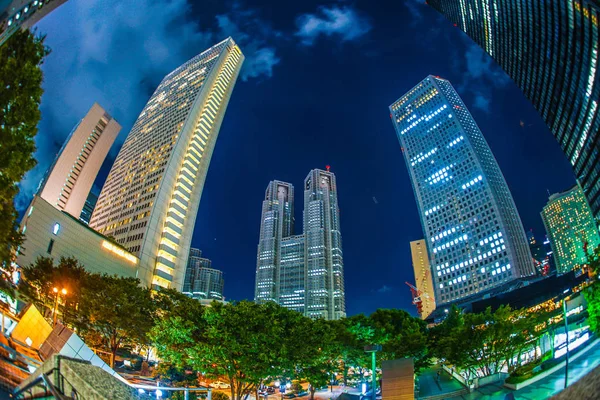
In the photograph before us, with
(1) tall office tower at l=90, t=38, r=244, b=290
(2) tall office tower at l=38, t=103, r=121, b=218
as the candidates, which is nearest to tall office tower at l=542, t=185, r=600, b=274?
(1) tall office tower at l=90, t=38, r=244, b=290

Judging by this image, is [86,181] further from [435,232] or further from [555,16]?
[555,16]

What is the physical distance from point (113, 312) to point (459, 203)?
12862 cm

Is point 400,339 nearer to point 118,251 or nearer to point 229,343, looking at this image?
point 229,343

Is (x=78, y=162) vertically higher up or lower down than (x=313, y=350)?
higher up

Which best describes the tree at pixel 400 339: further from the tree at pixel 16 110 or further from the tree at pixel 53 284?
the tree at pixel 16 110

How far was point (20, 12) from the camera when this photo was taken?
68.3 ft

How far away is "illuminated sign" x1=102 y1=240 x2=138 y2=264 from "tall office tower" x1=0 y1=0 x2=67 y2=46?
170ft

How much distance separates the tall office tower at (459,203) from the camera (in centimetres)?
11262

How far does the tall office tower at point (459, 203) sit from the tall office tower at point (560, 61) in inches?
1226

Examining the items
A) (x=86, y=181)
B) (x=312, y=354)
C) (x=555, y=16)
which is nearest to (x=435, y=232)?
(x=555, y=16)

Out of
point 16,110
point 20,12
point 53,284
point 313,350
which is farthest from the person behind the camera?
point 53,284

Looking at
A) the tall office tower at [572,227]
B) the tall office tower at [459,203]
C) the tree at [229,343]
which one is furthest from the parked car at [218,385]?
the tall office tower at [572,227]

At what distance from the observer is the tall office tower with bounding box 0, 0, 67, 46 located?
1805cm

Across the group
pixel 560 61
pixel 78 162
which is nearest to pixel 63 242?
pixel 78 162
